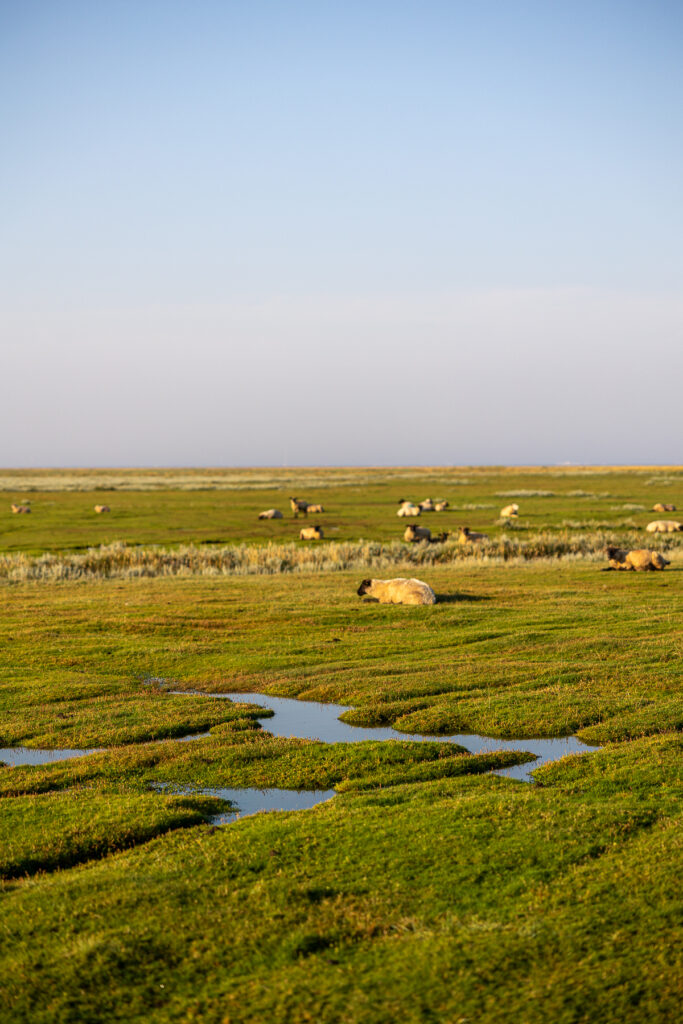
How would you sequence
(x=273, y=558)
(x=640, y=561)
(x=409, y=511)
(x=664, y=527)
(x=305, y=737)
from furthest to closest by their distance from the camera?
1. (x=409, y=511)
2. (x=664, y=527)
3. (x=273, y=558)
4. (x=640, y=561)
5. (x=305, y=737)

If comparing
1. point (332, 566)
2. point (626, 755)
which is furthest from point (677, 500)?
point (626, 755)

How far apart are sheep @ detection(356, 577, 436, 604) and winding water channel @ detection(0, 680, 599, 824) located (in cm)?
1038

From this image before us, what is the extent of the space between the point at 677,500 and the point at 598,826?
7616cm

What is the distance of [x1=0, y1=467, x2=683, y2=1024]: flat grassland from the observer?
6508 millimetres

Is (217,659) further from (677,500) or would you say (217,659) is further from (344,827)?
(677,500)

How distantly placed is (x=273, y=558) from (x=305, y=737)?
25958 millimetres

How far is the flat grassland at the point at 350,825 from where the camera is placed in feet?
21.4

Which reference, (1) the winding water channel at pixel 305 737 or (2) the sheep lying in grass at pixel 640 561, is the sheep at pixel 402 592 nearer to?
(1) the winding water channel at pixel 305 737

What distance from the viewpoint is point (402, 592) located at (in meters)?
27.2

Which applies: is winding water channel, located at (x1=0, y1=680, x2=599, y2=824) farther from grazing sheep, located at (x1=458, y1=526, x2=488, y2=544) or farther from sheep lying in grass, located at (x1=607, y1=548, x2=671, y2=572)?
grazing sheep, located at (x1=458, y1=526, x2=488, y2=544)

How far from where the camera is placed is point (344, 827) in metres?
9.53

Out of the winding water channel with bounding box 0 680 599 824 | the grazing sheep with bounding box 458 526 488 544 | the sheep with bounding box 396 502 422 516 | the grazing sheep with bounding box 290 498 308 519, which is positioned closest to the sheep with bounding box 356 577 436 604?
the winding water channel with bounding box 0 680 599 824

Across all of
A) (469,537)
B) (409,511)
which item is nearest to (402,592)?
(469,537)

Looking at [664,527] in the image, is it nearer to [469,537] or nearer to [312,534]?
[469,537]
